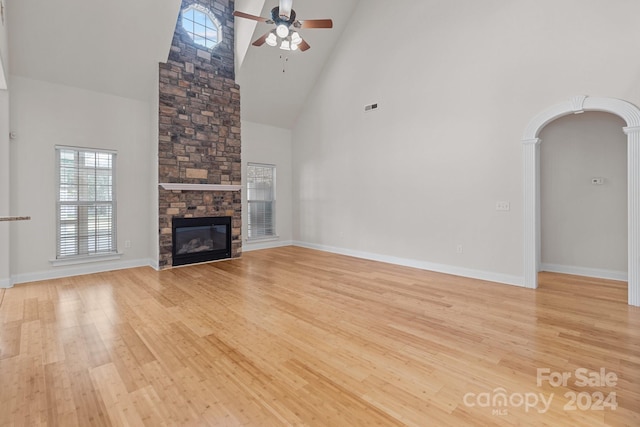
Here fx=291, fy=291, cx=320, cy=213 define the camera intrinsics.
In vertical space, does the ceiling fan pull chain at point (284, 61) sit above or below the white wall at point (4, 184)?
above

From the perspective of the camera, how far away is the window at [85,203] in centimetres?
493

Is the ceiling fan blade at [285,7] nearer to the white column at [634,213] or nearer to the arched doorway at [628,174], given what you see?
the arched doorway at [628,174]

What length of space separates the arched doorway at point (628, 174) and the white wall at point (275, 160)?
18.1 feet

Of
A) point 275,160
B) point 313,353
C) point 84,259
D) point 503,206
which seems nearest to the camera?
point 313,353

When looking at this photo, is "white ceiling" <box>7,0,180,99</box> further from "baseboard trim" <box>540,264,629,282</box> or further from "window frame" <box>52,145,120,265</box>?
"baseboard trim" <box>540,264,629,282</box>

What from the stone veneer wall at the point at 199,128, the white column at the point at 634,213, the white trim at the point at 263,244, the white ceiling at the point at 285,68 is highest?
the white ceiling at the point at 285,68

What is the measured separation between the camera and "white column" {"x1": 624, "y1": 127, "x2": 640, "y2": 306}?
346 cm

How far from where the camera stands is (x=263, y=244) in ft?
25.0

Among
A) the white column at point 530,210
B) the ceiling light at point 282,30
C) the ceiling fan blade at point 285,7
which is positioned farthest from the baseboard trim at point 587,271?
the ceiling fan blade at point 285,7

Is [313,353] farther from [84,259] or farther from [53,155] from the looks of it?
[53,155]

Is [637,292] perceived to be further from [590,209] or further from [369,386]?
[369,386]

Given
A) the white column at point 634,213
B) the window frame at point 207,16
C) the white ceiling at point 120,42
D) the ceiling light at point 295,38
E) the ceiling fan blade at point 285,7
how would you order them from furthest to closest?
the window frame at point 207,16 → the white ceiling at point 120,42 → the ceiling light at point 295,38 → the ceiling fan blade at point 285,7 → the white column at point 634,213

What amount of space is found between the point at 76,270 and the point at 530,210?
7.37 m

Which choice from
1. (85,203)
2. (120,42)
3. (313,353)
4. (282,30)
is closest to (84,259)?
(85,203)
